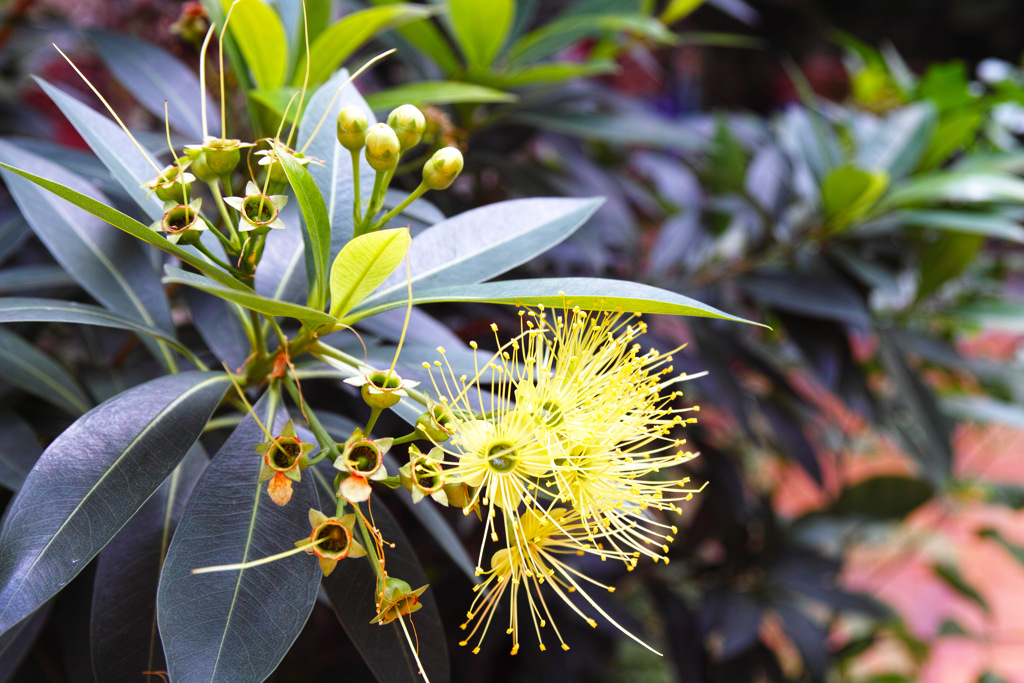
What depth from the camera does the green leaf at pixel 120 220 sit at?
359 millimetres

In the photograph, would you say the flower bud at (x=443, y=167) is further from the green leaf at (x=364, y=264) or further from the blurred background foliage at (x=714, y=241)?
the blurred background foliage at (x=714, y=241)

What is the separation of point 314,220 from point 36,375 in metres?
0.35

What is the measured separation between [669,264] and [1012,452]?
2.45m

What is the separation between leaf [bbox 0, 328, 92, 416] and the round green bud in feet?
1.24

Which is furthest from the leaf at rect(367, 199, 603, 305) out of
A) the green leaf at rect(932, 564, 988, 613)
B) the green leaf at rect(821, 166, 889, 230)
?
the green leaf at rect(932, 564, 988, 613)

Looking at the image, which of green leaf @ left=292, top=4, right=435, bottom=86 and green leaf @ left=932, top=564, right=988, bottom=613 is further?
green leaf @ left=932, top=564, right=988, bottom=613

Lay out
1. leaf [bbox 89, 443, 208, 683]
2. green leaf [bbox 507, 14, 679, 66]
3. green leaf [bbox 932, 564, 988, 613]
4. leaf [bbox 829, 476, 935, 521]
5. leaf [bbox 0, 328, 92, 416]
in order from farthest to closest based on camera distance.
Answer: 1. green leaf [bbox 932, 564, 988, 613]
2. leaf [bbox 829, 476, 935, 521]
3. green leaf [bbox 507, 14, 679, 66]
4. leaf [bbox 0, 328, 92, 416]
5. leaf [bbox 89, 443, 208, 683]

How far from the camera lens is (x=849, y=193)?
1.02 meters

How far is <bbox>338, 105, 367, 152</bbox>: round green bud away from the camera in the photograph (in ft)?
1.43

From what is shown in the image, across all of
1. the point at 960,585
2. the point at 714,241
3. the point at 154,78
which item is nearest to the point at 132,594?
the point at 154,78

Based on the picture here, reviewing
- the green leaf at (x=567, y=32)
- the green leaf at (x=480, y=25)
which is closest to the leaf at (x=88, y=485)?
the green leaf at (x=480, y=25)

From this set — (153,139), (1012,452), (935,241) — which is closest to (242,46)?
(153,139)

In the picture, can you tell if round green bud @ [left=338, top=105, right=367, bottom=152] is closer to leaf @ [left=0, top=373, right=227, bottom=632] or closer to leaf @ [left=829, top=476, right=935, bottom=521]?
leaf @ [left=0, top=373, right=227, bottom=632]

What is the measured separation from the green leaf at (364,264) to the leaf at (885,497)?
1.23 metres
